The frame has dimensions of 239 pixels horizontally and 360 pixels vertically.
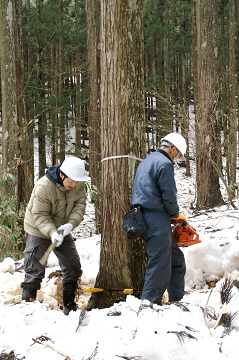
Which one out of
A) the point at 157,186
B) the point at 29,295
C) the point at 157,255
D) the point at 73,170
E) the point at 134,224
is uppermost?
the point at 73,170

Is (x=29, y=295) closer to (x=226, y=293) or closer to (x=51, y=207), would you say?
(x=51, y=207)

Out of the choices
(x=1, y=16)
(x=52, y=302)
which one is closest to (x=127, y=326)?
(x=52, y=302)

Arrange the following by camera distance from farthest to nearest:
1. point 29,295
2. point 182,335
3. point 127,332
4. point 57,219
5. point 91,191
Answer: point 91,191 < point 57,219 < point 29,295 < point 127,332 < point 182,335

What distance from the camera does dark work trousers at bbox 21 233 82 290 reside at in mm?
3459

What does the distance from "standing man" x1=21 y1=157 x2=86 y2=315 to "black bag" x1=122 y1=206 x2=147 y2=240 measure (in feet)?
2.08

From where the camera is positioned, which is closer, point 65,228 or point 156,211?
point 156,211

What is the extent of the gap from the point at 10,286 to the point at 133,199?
2.13 metres

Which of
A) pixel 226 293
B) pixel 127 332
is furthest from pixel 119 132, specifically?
pixel 127 332

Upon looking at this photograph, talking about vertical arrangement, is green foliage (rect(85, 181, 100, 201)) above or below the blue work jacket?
below

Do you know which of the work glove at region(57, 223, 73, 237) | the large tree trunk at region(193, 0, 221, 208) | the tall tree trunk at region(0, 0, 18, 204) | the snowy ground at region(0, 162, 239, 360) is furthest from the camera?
the large tree trunk at region(193, 0, 221, 208)

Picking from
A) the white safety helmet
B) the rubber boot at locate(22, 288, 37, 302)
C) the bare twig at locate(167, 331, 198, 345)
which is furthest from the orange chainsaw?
the bare twig at locate(167, 331, 198, 345)

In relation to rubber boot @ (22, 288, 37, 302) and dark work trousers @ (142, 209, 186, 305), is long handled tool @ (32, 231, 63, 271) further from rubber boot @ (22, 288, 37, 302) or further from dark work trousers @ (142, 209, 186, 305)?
dark work trousers @ (142, 209, 186, 305)

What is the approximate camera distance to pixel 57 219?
3.59 m

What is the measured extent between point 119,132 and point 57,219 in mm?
1179
